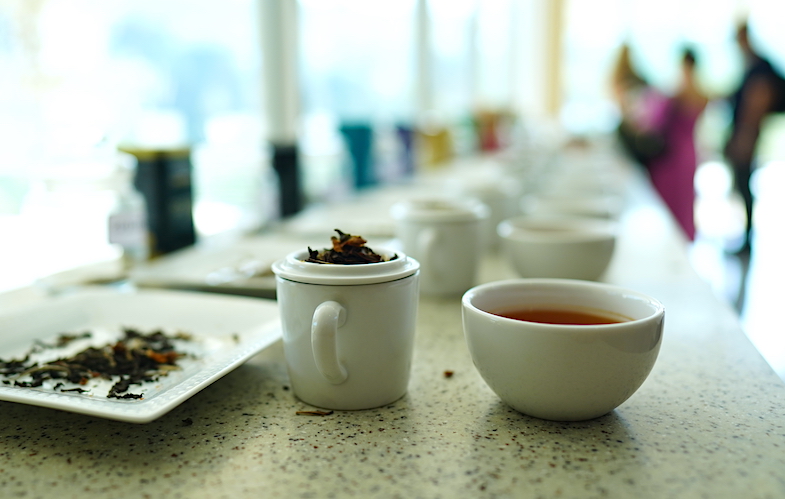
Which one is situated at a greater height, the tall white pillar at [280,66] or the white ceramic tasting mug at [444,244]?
the tall white pillar at [280,66]

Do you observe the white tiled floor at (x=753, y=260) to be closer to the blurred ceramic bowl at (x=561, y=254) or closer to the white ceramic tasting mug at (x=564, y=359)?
the blurred ceramic bowl at (x=561, y=254)

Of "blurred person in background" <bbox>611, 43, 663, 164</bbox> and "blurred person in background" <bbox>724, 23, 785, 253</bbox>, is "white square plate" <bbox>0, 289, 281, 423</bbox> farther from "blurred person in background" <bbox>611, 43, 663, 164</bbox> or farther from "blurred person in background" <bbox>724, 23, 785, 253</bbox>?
"blurred person in background" <bbox>724, 23, 785, 253</bbox>

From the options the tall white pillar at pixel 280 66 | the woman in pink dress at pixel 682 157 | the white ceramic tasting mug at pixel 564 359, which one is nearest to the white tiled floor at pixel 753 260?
the woman in pink dress at pixel 682 157

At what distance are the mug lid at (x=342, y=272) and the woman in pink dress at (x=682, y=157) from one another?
3.38 m

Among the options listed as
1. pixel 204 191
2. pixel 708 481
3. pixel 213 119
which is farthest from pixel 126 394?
pixel 213 119

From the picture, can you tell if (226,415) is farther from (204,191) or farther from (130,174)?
(204,191)

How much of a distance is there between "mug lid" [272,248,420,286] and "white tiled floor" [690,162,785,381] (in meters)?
0.69

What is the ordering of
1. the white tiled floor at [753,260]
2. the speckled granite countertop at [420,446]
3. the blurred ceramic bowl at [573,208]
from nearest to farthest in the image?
the speckled granite countertop at [420,446] < the blurred ceramic bowl at [573,208] < the white tiled floor at [753,260]

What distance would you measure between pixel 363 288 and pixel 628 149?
357cm

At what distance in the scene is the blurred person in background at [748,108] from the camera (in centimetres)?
354

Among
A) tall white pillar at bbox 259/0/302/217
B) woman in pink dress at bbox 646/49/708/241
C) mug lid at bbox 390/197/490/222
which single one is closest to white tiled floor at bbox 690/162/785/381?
woman in pink dress at bbox 646/49/708/241

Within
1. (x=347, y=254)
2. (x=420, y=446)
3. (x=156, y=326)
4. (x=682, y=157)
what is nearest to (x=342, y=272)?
(x=347, y=254)

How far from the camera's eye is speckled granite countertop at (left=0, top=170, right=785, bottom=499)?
0.42 m

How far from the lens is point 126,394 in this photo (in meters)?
0.52
